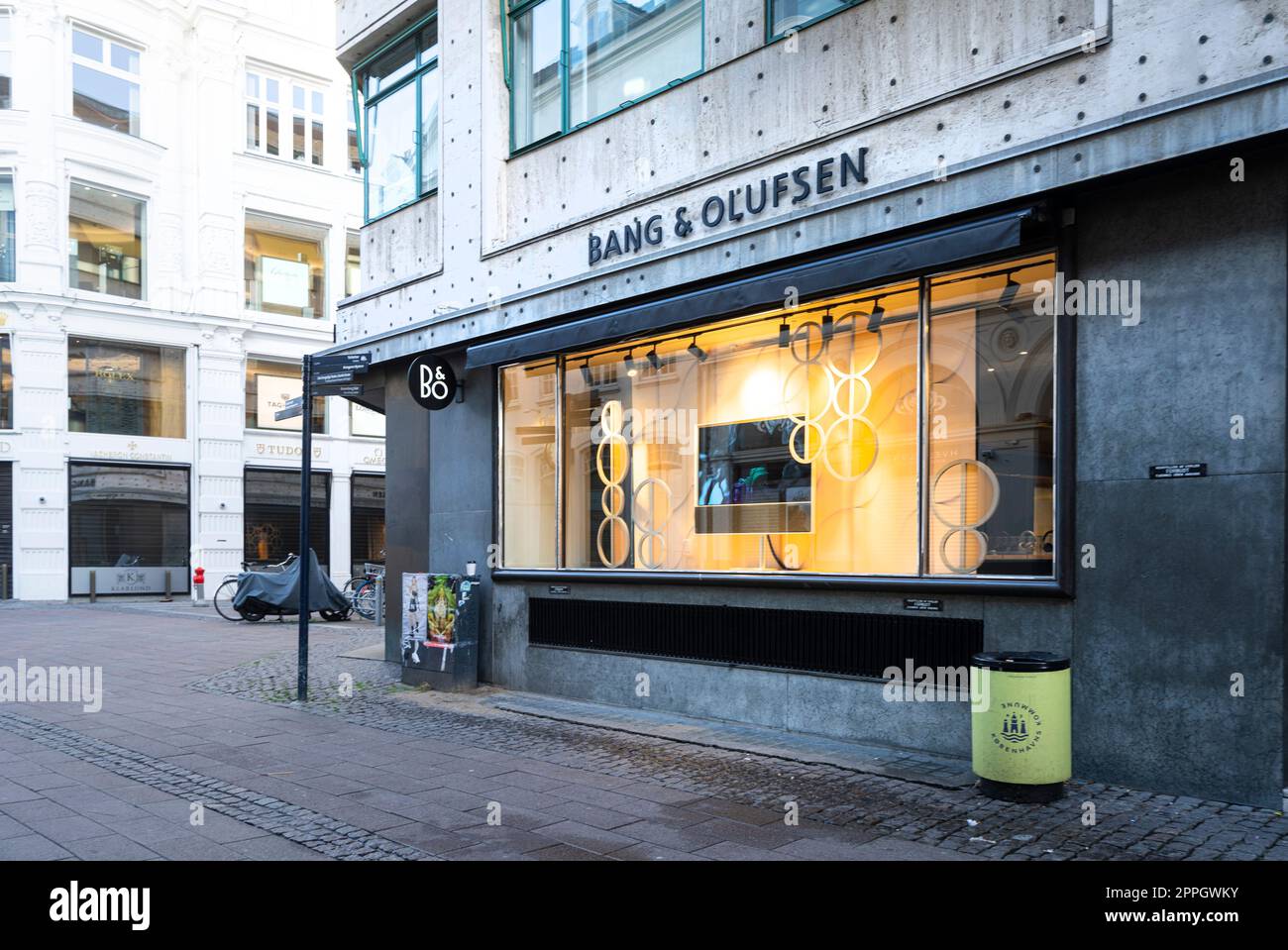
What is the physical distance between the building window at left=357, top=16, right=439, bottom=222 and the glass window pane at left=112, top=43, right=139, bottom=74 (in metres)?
17.5

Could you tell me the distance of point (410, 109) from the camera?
528 inches

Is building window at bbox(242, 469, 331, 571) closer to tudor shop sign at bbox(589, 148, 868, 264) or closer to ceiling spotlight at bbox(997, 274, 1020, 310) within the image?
tudor shop sign at bbox(589, 148, 868, 264)

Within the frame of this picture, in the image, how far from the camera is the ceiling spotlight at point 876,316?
8.49 meters

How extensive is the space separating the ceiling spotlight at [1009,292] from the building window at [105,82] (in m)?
26.9

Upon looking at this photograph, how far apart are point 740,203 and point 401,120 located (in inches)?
259

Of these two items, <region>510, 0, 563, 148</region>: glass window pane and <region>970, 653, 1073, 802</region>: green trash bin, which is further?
<region>510, 0, 563, 148</region>: glass window pane

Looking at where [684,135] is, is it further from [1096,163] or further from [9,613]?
[9,613]

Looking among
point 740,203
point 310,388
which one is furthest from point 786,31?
point 310,388

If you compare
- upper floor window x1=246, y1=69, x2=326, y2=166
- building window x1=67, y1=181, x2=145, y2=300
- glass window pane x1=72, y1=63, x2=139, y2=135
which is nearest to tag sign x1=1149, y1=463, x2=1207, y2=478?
building window x1=67, y1=181, x2=145, y2=300

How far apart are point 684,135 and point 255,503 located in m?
23.3

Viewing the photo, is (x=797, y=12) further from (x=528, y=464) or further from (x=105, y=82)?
(x=105, y=82)

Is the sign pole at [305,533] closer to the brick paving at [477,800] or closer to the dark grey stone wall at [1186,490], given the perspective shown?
the brick paving at [477,800]

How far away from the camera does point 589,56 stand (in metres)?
10.8

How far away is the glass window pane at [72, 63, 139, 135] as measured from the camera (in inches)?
1058
